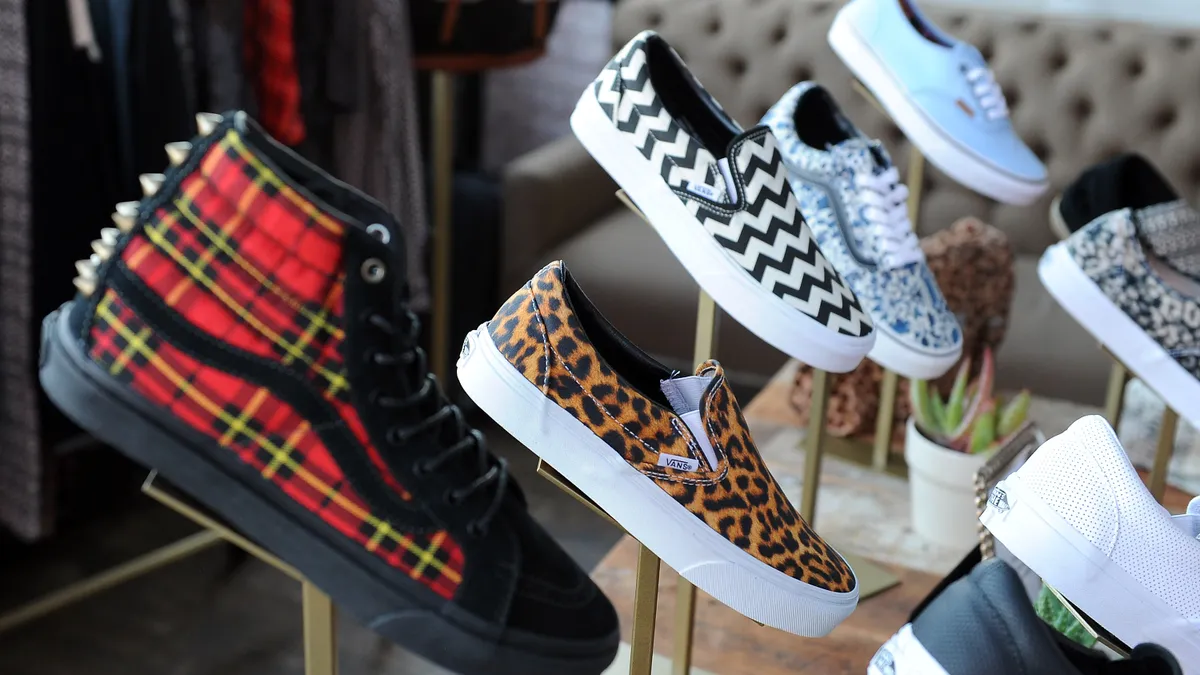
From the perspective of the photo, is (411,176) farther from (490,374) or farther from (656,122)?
(490,374)

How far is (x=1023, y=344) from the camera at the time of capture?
6.36 ft

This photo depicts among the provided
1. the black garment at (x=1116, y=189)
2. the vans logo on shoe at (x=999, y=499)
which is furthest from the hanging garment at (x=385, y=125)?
the vans logo on shoe at (x=999, y=499)

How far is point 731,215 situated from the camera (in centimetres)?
71

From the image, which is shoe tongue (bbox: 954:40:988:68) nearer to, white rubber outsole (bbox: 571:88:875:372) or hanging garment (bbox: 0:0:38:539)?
white rubber outsole (bbox: 571:88:875:372)

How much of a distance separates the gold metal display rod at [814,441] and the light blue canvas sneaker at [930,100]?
225mm

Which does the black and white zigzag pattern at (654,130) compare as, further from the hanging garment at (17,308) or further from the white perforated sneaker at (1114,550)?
the hanging garment at (17,308)

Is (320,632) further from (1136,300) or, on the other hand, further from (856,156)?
(1136,300)

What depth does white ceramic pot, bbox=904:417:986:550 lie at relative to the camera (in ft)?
3.18

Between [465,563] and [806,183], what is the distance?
1.32 feet

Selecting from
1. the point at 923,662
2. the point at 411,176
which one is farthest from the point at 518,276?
the point at 923,662

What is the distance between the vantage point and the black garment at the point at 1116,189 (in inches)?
37.5

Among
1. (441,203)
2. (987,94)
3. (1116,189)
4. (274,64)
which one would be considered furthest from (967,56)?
(441,203)

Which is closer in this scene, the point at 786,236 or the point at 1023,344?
the point at 786,236

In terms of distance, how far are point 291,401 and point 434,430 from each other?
0.09m
